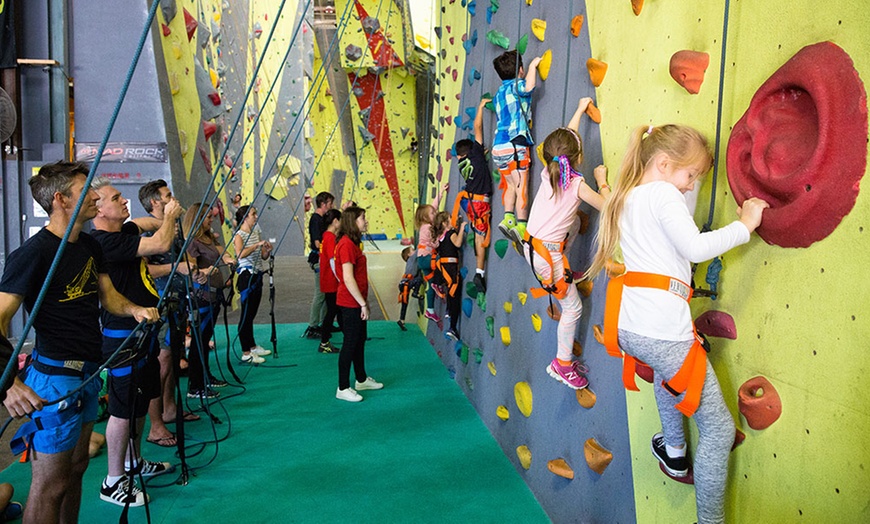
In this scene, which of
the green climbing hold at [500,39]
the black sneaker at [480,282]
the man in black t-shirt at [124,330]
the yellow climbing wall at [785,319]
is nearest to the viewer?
the yellow climbing wall at [785,319]

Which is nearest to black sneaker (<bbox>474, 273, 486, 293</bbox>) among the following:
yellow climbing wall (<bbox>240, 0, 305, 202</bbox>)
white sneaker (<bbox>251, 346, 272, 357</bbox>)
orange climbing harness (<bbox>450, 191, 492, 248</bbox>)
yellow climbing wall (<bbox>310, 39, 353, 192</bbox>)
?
orange climbing harness (<bbox>450, 191, 492, 248</bbox>)

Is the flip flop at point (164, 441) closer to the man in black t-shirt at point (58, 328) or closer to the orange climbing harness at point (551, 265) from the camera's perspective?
the man in black t-shirt at point (58, 328)

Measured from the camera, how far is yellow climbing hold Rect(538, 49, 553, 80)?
2354 millimetres

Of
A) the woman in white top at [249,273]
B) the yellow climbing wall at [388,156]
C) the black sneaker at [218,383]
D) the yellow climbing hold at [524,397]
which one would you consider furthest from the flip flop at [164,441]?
the yellow climbing wall at [388,156]

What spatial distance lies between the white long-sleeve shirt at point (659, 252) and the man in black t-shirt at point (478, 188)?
201 cm

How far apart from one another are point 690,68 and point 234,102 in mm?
8391

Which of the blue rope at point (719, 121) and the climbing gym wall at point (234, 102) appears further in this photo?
the climbing gym wall at point (234, 102)

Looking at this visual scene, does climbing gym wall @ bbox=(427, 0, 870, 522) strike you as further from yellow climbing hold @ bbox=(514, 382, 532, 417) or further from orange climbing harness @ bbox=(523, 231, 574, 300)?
yellow climbing hold @ bbox=(514, 382, 532, 417)

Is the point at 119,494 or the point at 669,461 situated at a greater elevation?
the point at 669,461

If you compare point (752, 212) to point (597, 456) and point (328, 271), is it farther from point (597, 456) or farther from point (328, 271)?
point (328, 271)

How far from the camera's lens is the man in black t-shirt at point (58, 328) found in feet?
5.38

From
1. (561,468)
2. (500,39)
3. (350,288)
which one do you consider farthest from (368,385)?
(500,39)

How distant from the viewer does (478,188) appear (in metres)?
3.26

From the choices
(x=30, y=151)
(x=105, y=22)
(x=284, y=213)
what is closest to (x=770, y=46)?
(x=105, y=22)
